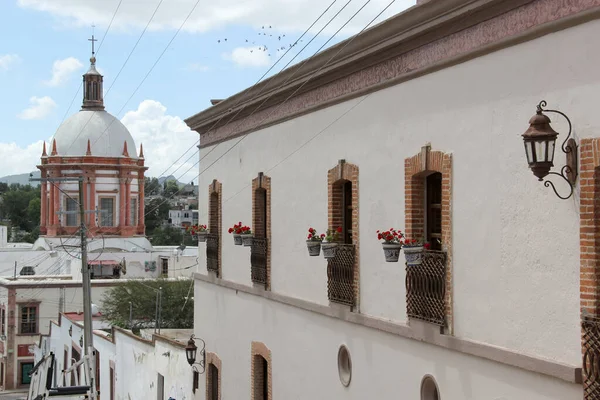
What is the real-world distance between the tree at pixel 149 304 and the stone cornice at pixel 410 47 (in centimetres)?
3073

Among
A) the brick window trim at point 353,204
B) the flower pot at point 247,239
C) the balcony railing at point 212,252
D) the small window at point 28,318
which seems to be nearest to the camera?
the brick window trim at point 353,204

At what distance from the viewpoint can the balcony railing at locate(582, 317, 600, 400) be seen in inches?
296

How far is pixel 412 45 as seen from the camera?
10602 millimetres

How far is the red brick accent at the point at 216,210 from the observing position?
63.1ft

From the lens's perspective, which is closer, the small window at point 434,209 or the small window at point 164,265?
the small window at point 434,209

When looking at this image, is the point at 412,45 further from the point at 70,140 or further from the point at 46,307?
the point at 70,140

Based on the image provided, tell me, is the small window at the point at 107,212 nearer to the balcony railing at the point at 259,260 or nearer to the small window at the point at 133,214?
the small window at the point at 133,214

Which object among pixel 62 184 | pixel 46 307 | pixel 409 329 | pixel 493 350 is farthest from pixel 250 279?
pixel 62 184

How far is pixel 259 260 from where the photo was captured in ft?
54.0

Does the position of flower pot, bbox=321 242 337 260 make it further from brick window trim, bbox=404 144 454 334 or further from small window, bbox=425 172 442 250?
small window, bbox=425 172 442 250

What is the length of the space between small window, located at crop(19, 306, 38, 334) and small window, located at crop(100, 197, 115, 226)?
33.3 ft

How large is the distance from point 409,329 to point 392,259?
31.6 inches

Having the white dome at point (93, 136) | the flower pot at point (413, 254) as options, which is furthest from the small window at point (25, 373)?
the flower pot at point (413, 254)

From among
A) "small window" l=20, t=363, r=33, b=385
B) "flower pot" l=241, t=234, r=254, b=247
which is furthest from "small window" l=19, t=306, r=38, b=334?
"flower pot" l=241, t=234, r=254, b=247
